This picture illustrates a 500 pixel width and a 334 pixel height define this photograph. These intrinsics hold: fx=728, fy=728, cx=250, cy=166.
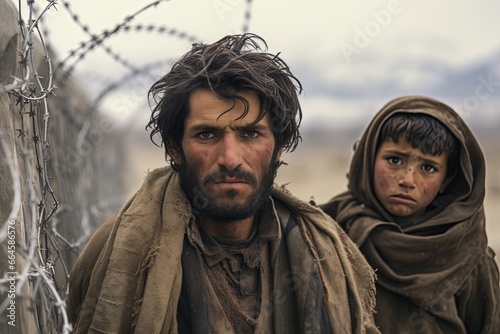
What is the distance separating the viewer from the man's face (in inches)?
108

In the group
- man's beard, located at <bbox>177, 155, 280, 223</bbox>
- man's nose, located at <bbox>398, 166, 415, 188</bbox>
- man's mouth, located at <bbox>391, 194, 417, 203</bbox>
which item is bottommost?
man's beard, located at <bbox>177, 155, 280, 223</bbox>

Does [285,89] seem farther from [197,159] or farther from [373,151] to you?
[373,151]

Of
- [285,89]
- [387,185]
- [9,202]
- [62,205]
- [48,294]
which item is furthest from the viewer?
[62,205]

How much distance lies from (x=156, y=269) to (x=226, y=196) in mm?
382

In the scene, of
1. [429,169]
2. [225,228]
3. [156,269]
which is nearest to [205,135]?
[225,228]

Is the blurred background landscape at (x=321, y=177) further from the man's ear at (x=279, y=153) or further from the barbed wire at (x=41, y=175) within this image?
the man's ear at (x=279, y=153)

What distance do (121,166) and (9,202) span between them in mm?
10503

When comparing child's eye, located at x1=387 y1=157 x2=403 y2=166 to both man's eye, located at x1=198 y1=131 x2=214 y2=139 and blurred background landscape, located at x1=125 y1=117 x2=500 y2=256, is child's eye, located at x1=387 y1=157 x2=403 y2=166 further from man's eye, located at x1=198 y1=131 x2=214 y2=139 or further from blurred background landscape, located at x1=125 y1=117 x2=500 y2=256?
blurred background landscape, located at x1=125 y1=117 x2=500 y2=256

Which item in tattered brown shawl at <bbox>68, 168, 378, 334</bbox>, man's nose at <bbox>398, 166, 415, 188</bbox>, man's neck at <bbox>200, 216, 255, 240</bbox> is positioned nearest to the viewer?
tattered brown shawl at <bbox>68, 168, 378, 334</bbox>

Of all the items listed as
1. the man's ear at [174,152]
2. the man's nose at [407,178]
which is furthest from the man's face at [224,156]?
the man's nose at [407,178]

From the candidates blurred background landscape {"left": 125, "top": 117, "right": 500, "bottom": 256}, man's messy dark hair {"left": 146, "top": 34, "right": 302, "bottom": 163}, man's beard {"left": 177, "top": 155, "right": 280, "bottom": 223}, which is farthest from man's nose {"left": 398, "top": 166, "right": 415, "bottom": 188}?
blurred background landscape {"left": 125, "top": 117, "right": 500, "bottom": 256}

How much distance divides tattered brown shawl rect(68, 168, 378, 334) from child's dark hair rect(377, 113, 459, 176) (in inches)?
25.7

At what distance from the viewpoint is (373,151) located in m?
3.65

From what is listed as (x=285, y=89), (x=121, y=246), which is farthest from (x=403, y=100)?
(x=121, y=246)
